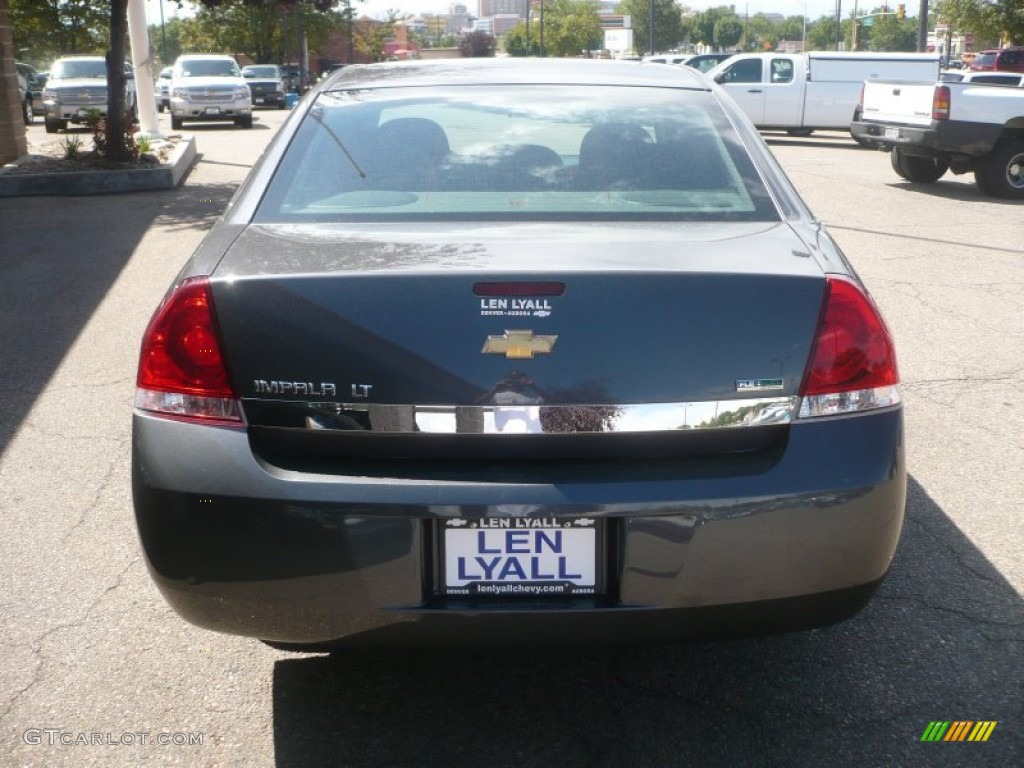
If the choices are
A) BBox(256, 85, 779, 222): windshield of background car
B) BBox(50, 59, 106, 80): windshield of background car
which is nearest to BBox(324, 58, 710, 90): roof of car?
BBox(256, 85, 779, 222): windshield of background car

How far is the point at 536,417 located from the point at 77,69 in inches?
1136

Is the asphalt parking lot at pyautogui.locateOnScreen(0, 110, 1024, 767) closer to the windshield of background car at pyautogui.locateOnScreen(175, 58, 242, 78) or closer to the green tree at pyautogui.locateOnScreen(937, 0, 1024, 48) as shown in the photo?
the windshield of background car at pyautogui.locateOnScreen(175, 58, 242, 78)

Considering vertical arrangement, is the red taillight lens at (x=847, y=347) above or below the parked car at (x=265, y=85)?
above

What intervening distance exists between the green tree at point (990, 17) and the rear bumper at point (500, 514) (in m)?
43.7

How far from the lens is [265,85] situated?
40.9 metres

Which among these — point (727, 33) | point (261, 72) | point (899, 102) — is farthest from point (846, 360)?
point (727, 33)

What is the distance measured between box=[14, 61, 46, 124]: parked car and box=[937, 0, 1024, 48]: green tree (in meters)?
30.9

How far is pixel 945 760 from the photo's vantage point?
284cm

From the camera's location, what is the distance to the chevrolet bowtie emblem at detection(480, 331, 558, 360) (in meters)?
2.57

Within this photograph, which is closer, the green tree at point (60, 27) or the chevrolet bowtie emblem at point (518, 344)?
the chevrolet bowtie emblem at point (518, 344)

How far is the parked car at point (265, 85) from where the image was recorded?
40.8 m

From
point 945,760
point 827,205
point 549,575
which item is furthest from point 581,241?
point 827,205

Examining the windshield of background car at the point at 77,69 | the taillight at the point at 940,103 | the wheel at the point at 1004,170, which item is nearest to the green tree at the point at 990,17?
the windshield of background car at the point at 77,69

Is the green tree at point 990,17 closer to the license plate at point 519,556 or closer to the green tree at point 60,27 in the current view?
the green tree at point 60,27
